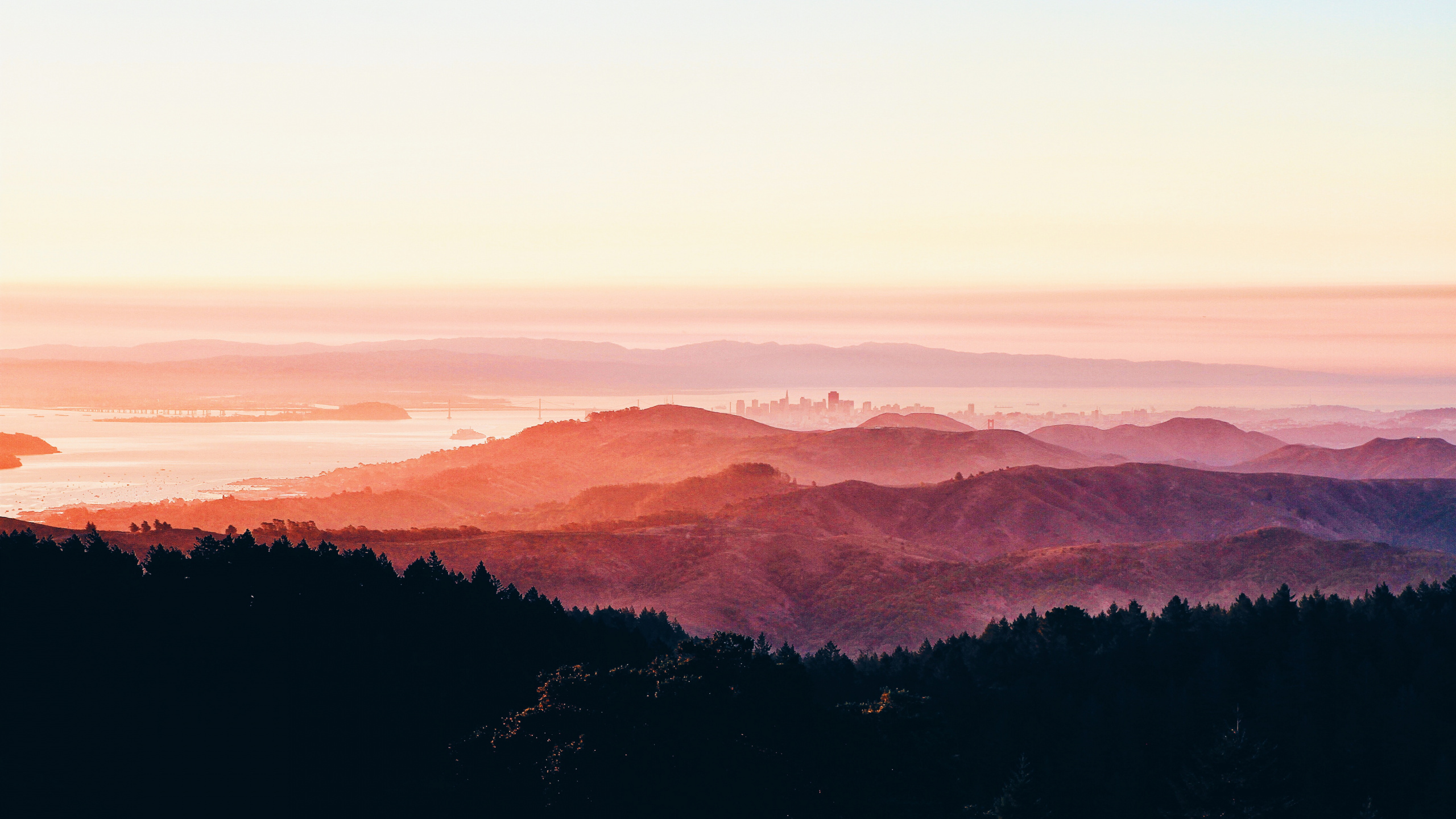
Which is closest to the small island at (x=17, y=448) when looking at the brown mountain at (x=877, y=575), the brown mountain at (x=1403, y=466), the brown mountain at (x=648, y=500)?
the brown mountain at (x=648, y=500)

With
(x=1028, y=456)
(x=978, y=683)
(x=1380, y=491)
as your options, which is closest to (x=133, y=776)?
(x=978, y=683)

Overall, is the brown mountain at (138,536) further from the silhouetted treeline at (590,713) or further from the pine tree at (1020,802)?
the pine tree at (1020,802)

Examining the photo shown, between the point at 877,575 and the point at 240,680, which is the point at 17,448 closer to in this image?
the point at 877,575

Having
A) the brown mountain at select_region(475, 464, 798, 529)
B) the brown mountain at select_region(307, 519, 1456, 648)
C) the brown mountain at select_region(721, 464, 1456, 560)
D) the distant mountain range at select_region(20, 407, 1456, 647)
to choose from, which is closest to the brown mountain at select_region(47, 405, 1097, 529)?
the distant mountain range at select_region(20, 407, 1456, 647)

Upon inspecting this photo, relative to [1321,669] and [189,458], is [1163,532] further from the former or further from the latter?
[189,458]

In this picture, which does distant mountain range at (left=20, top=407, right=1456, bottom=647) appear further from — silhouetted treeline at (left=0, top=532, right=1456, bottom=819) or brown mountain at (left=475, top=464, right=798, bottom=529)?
silhouetted treeline at (left=0, top=532, right=1456, bottom=819)
